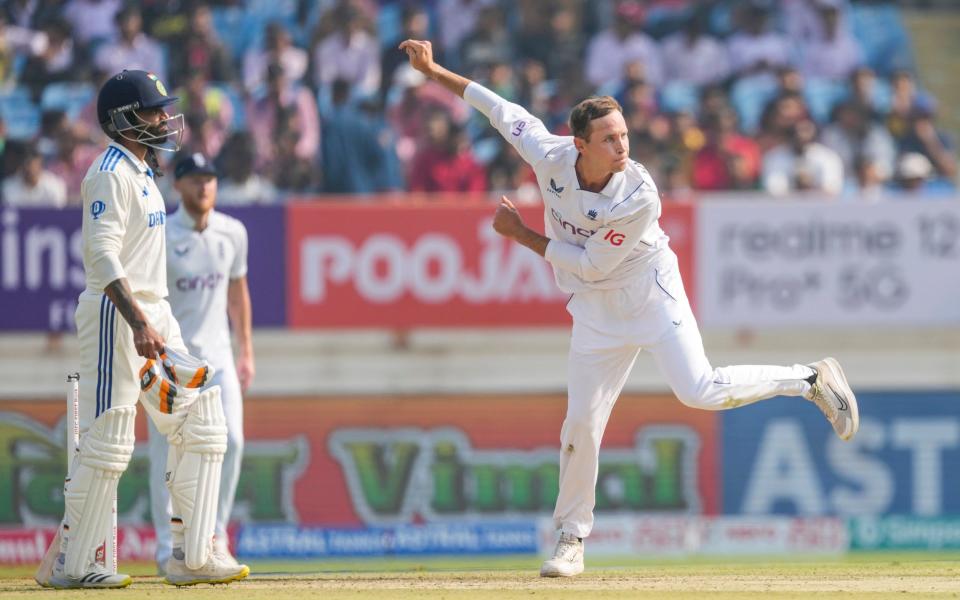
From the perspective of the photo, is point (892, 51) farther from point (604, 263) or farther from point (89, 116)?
point (604, 263)

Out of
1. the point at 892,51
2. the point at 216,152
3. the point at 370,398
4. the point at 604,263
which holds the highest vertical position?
the point at 892,51

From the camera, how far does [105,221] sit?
6645 millimetres

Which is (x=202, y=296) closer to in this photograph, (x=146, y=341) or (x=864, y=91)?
(x=146, y=341)

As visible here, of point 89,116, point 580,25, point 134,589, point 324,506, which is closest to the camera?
point 134,589

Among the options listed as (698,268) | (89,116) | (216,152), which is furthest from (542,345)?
(89,116)

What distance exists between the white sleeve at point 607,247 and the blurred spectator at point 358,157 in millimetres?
7178

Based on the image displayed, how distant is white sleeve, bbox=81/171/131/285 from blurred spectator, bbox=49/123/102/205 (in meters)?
7.22

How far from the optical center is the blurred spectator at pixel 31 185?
1335 centimetres

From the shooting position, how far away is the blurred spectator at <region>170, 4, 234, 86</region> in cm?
1541

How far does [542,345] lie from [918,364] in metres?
3.15

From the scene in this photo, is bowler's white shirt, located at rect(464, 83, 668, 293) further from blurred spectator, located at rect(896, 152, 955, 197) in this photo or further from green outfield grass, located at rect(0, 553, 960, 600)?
blurred spectator, located at rect(896, 152, 955, 197)

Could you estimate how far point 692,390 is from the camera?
282 inches

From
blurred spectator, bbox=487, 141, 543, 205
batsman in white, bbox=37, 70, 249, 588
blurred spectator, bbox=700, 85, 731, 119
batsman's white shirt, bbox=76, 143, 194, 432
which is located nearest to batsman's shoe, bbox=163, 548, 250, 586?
batsman in white, bbox=37, 70, 249, 588

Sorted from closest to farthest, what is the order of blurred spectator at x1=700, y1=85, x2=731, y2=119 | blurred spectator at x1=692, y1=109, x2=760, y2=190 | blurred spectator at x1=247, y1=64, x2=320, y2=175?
blurred spectator at x1=692, y1=109, x2=760, y2=190 → blurred spectator at x1=247, y1=64, x2=320, y2=175 → blurred spectator at x1=700, y1=85, x2=731, y2=119
